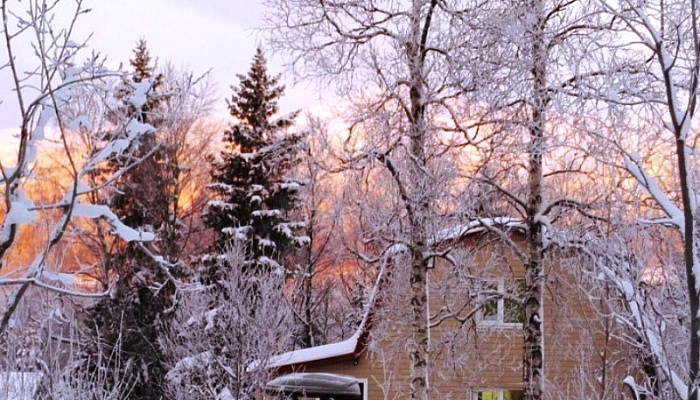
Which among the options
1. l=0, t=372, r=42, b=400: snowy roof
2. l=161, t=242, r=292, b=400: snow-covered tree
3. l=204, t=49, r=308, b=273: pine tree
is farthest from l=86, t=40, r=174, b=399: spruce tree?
l=0, t=372, r=42, b=400: snowy roof

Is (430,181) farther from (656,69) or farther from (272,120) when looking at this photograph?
(272,120)

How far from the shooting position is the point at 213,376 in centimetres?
1340

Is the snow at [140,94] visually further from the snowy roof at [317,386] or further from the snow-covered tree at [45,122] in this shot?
the snowy roof at [317,386]

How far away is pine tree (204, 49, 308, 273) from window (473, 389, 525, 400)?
727 cm

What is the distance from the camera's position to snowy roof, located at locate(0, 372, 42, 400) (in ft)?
21.7

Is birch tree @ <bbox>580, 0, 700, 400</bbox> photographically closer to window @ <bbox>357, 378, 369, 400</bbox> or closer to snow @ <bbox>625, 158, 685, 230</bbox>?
snow @ <bbox>625, 158, 685, 230</bbox>

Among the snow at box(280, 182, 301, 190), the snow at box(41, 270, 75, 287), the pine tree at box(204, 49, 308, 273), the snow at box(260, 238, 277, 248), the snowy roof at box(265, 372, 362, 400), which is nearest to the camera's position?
the snow at box(41, 270, 75, 287)

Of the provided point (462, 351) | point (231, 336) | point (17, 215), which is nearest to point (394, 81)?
point (231, 336)

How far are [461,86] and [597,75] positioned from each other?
17.0ft

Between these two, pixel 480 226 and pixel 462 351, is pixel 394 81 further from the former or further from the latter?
pixel 462 351

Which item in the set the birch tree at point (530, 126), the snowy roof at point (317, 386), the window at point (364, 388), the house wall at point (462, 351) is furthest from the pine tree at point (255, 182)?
the birch tree at point (530, 126)

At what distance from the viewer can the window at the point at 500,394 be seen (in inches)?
647

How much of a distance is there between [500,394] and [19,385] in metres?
11.5

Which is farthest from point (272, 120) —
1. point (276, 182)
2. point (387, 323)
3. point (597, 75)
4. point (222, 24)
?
point (597, 75)
